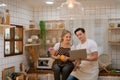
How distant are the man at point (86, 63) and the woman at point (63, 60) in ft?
0.33

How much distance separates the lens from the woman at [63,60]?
10.9 feet

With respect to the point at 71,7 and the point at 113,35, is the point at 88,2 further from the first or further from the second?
the point at 71,7

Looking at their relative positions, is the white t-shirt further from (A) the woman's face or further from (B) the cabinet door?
(B) the cabinet door

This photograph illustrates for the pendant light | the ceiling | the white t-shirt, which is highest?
the ceiling

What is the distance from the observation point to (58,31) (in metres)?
4.66

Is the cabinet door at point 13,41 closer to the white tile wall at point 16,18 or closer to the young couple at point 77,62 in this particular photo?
the white tile wall at point 16,18

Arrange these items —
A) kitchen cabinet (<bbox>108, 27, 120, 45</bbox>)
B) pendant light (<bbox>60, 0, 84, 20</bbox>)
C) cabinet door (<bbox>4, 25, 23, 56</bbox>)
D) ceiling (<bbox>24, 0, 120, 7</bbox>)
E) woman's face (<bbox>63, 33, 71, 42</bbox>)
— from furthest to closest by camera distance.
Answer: kitchen cabinet (<bbox>108, 27, 120, 45</bbox>)
ceiling (<bbox>24, 0, 120, 7</bbox>)
cabinet door (<bbox>4, 25, 23, 56</bbox>)
woman's face (<bbox>63, 33, 71, 42</bbox>)
pendant light (<bbox>60, 0, 84, 20</bbox>)

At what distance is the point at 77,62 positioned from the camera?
324 centimetres

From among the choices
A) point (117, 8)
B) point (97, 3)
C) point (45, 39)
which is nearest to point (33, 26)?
point (45, 39)

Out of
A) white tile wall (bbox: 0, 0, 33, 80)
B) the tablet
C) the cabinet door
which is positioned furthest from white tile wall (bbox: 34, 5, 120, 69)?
the tablet

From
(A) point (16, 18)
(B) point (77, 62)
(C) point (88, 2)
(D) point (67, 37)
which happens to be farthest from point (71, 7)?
(C) point (88, 2)

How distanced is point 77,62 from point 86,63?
14cm

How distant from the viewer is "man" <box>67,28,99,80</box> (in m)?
3.18

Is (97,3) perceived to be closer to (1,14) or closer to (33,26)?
(33,26)
